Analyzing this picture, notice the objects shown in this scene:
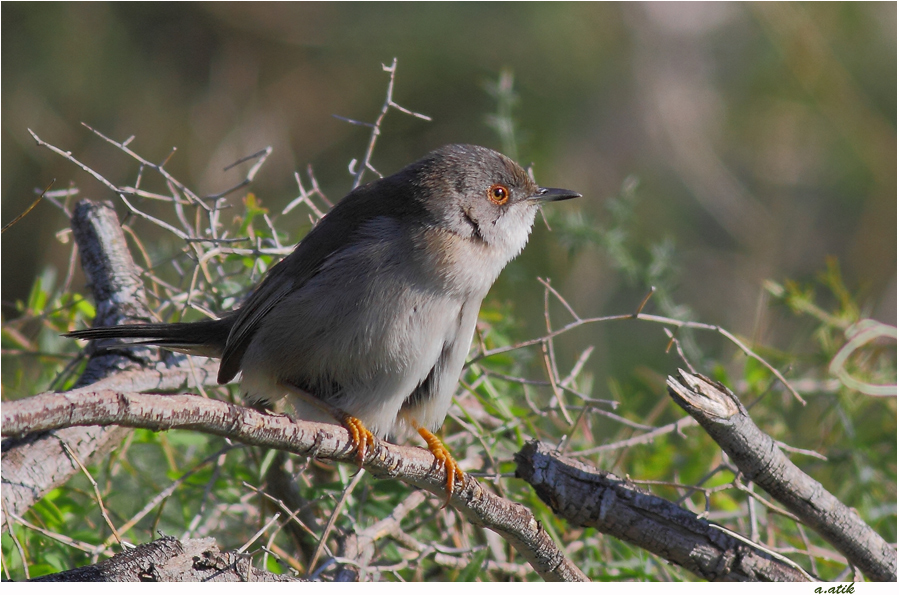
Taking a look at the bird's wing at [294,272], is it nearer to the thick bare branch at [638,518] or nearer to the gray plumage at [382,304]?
the gray plumage at [382,304]

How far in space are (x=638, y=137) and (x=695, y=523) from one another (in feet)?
19.0

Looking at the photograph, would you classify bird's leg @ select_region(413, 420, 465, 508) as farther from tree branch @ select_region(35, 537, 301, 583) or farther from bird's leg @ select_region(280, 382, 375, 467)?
tree branch @ select_region(35, 537, 301, 583)

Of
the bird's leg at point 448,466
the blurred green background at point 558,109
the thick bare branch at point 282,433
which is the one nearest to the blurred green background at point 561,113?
the blurred green background at point 558,109

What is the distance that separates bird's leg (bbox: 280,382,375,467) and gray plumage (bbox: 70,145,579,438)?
0.04 m

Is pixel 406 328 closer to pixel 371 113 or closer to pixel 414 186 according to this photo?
pixel 414 186

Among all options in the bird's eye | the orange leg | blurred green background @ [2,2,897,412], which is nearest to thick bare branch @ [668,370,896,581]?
the orange leg

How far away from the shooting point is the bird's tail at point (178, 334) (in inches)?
131

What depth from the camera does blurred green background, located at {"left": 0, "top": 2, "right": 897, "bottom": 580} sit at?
7070 millimetres

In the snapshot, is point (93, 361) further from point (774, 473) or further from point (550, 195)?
point (774, 473)

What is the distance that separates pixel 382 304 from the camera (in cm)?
321

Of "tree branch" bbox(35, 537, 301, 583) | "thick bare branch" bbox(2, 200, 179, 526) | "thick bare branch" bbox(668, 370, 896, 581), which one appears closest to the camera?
"tree branch" bbox(35, 537, 301, 583)

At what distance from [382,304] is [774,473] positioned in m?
1.58

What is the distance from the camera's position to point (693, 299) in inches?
297

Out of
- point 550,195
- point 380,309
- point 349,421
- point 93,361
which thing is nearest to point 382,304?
point 380,309
